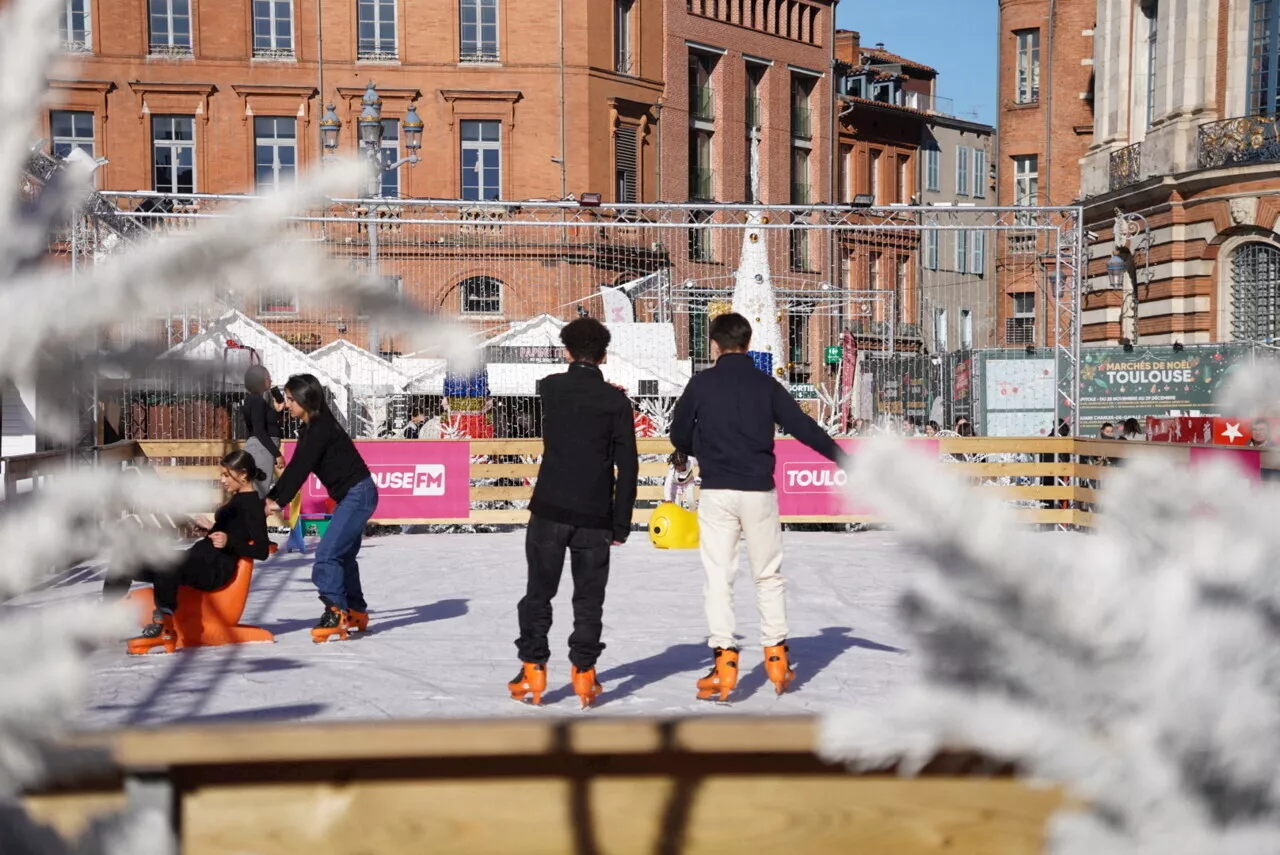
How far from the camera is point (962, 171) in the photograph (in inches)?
2574

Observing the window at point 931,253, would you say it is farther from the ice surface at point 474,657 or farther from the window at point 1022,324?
the ice surface at point 474,657

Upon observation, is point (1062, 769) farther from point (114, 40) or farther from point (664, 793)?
point (114, 40)

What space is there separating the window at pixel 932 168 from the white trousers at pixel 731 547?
187ft

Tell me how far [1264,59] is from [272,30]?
80.6 feet

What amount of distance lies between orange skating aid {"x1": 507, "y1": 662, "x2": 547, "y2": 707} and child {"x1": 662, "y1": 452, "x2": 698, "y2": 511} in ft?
31.1

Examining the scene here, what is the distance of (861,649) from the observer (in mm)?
9117

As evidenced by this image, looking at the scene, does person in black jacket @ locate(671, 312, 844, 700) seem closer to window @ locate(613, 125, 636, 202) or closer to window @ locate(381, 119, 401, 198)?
window @ locate(381, 119, 401, 198)

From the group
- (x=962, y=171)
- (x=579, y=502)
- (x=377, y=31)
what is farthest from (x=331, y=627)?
(x=962, y=171)

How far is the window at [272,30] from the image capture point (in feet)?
125

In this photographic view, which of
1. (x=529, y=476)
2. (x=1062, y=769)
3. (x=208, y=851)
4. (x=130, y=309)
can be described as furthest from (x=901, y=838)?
(x=529, y=476)

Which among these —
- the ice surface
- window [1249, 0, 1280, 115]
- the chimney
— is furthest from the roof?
the ice surface

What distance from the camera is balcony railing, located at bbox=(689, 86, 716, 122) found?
45812 mm

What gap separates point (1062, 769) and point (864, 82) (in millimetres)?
62428

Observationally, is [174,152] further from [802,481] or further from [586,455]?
[586,455]
